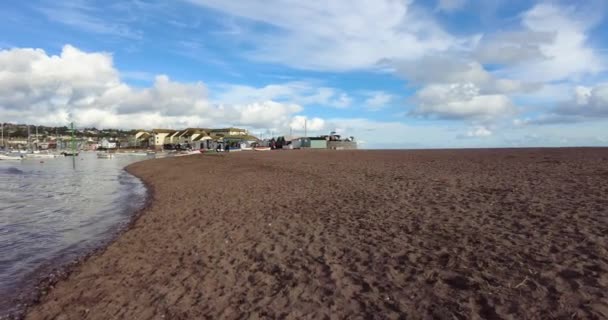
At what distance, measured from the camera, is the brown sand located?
6531 millimetres

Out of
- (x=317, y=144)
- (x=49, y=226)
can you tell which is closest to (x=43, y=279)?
(x=49, y=226)

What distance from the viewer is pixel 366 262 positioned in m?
8.60

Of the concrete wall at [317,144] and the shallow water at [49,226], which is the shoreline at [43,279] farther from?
the concrete wall at [317,144]

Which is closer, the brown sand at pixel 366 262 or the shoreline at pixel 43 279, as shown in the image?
the brown sand at pixel 366 262

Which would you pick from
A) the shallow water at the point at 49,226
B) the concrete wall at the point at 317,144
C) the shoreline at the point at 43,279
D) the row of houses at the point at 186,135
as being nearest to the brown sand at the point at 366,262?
the shoreline at the point at 43,279

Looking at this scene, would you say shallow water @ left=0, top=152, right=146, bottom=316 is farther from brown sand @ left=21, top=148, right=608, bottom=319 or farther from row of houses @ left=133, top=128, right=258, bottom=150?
row of houses @ left=133, top=128, right=258, bottom=150

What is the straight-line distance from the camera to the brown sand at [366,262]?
653 cm

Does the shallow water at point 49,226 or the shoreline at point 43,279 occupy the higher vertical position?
the shoreline at point 43,279

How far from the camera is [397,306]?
254 inches

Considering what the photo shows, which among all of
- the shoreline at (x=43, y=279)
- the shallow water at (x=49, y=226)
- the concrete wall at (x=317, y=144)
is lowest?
the shallow water at (x=49, y=226)

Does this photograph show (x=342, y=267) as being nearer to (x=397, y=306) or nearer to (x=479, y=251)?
(x=397, y=306)

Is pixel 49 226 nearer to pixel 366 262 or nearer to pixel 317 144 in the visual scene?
pixel 366 262

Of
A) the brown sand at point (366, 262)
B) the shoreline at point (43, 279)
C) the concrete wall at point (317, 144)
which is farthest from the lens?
the concrete wall at point (317, 144)

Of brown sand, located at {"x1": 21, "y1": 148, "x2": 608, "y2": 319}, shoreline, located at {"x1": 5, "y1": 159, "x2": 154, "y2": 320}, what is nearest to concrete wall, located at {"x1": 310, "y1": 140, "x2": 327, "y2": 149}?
brown sand, located at {"x1": 21, "y1": 148, "x2": 608, "y2": 319}
